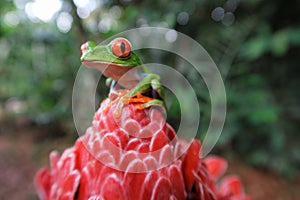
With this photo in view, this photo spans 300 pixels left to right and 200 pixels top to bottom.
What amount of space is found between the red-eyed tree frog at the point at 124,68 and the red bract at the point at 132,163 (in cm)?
2

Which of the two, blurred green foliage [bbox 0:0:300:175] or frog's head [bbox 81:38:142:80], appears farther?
blurred green foliage [bbox 0:0:300:175]

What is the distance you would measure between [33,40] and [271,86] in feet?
4.87

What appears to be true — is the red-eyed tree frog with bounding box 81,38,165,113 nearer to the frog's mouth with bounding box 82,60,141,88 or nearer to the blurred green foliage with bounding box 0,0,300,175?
the frog's mouth with bounding box 82,60,141,88

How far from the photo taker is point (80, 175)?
1.21ft

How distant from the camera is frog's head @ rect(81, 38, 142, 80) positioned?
1.04 feet

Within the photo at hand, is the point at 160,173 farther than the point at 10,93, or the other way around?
the point at 10,93

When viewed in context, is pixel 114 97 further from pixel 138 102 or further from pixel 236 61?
pixel 236 61

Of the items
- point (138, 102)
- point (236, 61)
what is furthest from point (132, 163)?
point (236, 61)

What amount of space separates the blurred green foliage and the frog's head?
1.17 meters

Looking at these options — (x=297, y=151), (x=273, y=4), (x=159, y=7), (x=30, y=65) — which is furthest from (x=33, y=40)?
(x=297, y=151)

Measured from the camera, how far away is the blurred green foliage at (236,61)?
5.27ft

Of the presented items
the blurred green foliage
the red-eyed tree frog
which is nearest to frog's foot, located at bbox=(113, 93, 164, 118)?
the red-eyed tree frog

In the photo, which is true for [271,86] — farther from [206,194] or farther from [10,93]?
[10,93]

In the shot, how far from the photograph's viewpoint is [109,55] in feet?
1.05
